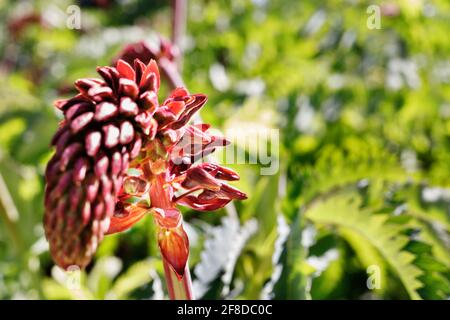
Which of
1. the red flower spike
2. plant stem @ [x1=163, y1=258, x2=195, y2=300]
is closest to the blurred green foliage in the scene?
plant stem @ [x1=163, y1=258, x2=195, y2=300]

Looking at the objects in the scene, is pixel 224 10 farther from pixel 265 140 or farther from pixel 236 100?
pixel 265 140

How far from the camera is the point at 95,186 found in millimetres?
596

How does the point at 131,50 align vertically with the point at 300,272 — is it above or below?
above

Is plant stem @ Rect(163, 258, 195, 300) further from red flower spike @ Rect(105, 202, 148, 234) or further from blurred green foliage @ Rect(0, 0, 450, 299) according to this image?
blurred green foliage @ Rect(0, 0, 450, 299)

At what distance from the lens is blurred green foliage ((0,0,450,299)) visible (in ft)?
3.50

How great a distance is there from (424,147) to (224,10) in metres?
1.14

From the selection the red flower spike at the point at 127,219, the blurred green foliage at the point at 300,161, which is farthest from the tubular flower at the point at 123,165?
the blurred green foliage at the point at 300,161

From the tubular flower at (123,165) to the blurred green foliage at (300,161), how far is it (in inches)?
11.9

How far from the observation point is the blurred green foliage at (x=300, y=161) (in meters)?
1.07

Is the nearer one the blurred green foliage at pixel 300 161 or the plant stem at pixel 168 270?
the plant stem at pixel 168 270

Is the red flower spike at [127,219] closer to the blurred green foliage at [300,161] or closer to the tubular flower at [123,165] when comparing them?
the tubular flower at [123,165]

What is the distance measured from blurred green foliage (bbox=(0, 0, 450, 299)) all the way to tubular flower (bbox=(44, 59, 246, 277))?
11.9 inches
